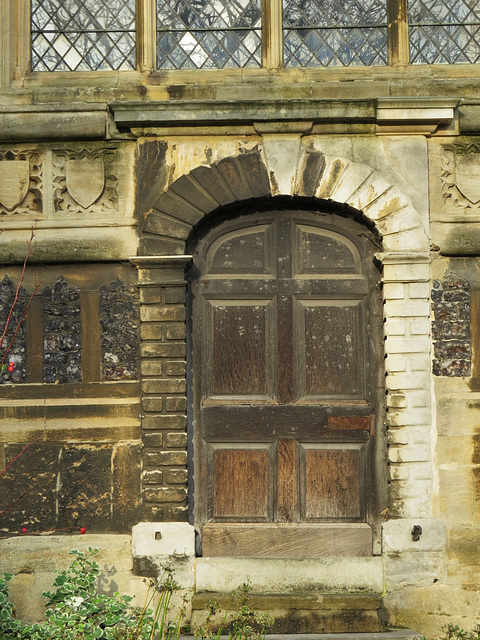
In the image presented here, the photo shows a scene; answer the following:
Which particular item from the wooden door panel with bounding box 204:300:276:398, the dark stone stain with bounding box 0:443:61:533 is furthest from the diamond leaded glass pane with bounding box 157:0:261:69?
the dark stone stain with bounding box 0:443:61:533

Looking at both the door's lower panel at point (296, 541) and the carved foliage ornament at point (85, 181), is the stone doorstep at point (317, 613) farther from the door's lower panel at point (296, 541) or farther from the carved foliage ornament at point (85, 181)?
the carved foliage ornament at point (85, 181)

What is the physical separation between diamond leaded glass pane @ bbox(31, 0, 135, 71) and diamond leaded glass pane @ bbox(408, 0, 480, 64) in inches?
84.8

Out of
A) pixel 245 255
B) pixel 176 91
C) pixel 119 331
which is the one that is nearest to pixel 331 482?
pixel 245 255

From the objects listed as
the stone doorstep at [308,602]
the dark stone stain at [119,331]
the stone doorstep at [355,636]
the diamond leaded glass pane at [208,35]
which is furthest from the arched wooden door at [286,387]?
the diamond leaded glass pane at [208,35]

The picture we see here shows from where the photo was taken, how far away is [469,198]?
6203 millimetres

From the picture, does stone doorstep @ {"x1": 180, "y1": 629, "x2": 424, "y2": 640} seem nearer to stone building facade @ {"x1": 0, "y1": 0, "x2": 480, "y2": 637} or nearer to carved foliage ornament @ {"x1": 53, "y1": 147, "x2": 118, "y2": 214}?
stone building facade @ {"x1": 0, "y1": 0, "x2": 480, "y2": 637}

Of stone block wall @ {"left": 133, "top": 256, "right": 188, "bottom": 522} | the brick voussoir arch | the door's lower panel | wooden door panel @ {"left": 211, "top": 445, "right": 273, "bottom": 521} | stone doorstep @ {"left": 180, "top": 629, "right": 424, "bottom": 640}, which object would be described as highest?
the brick voussoir arch

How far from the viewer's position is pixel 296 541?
20.0ft

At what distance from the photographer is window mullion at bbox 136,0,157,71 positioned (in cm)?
638

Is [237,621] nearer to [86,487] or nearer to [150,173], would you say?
[86,487]

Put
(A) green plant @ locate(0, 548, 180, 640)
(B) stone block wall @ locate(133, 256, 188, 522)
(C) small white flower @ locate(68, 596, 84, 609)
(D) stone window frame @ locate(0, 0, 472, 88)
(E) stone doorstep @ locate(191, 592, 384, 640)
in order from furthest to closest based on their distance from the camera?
(D) stone window frame @ locate(0, 0, 472, 88)
(B) stone block wall @ locate(133, 256, 188, 522)
(E) stone doorstep @ locate(191, 592, 384, 640)
(C) small white flower @ locate(68, 596, 84, 609)
(A) green plant @ locate(0, 548, 180, 640)

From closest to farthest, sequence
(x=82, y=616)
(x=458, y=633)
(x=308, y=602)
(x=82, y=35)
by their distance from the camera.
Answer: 1. (x=82, y=616)
2. (x=458, y=633)
3. (x=308, y=602)
4. (x=82, y=35)

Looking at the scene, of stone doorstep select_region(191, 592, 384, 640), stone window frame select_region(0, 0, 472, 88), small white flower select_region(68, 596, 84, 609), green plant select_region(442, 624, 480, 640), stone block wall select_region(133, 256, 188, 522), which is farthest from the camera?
stone window frame select_region(0, 0, 472, 88)

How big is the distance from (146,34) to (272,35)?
3.10 feet
